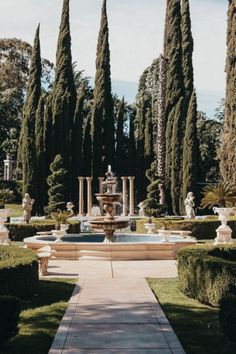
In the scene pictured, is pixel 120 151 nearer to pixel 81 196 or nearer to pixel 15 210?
pixel 81 196

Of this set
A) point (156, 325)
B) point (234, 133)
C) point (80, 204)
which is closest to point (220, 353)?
point (156, 325)

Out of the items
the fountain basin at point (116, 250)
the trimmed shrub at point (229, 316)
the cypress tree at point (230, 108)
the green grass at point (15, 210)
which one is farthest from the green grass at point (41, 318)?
the green grass at point (15, 210)

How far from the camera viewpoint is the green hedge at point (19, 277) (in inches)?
348

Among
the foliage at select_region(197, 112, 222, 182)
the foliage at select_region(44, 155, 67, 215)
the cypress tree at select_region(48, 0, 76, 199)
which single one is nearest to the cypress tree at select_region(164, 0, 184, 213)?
the cypress tree at select_region(48, 0, 76, 199)

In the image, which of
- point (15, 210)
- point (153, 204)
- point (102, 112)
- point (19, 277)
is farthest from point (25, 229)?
point (102, 112)

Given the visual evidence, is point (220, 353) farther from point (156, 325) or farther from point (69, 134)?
point (69, 134)

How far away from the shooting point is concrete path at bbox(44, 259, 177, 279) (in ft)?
40.7

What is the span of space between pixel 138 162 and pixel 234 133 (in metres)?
14.1

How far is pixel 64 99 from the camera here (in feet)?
128

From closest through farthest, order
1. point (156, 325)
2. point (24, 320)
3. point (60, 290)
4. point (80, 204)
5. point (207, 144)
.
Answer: point (156, 325)
point (24, 320)
point (60, 290)
point (80, 204)
point (207, 144)

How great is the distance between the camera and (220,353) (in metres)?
6.05

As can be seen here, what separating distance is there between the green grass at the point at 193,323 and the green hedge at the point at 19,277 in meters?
2.47

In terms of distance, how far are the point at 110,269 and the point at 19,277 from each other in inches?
180

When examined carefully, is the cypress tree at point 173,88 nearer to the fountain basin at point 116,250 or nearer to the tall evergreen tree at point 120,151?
the tall evergreen tree at point 120,151
